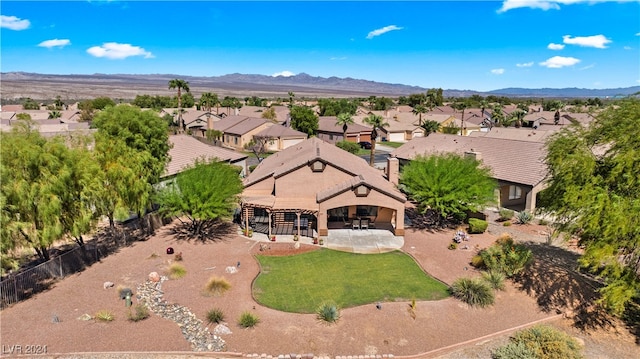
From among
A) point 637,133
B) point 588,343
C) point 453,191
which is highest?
point 637,133

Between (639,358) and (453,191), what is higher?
(453,191)

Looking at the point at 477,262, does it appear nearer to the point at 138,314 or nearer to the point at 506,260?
the point at 506,260

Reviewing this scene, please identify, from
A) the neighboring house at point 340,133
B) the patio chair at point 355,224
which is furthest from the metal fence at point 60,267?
the neighboring house at point 340,133

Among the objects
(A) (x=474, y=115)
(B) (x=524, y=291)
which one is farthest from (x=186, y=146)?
(A) (x=474, y=115)

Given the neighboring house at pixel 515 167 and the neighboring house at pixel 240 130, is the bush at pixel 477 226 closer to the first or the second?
the neighboring house at pixel 515 167

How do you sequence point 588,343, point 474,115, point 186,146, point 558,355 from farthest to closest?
point 474,115 < point 186,146 < point 588,343 < point 558,355

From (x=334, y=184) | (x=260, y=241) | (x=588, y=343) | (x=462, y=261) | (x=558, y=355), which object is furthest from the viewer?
(x=334, y=184)

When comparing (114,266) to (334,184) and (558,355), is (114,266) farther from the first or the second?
(558,355)

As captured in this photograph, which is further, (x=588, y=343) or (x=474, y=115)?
(x=474, y=115)
